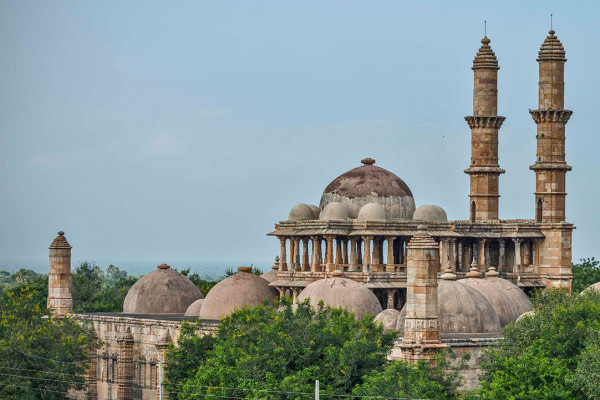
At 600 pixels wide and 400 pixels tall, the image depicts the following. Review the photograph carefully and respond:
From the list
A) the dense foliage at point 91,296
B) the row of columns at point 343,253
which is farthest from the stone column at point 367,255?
the dense foliage at point 91,296

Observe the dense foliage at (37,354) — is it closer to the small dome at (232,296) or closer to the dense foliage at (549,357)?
the small dome at (232,296)

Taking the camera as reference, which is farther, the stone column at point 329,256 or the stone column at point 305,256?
the stone column at point 305,256

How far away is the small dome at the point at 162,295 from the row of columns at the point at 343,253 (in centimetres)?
414

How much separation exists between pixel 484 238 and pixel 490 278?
352 inches

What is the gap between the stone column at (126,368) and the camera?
54.5 meters

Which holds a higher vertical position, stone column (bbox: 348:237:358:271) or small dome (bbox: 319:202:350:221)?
small dome (bbox: 319:202:350:221)

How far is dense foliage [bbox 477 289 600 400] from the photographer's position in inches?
1439

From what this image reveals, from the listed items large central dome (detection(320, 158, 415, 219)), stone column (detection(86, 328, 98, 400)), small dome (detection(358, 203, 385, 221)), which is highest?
large central dome (detection(320, 158, 415, 219))

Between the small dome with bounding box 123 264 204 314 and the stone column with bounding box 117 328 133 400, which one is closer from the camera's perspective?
the stone column with bounding box 117 328 133 400

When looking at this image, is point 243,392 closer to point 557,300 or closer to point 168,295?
point 557,300

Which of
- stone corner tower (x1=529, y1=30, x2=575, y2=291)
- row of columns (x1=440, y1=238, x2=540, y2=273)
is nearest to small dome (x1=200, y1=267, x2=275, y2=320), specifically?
row of columns (x1=440, y1=238, x2=540, y2=273)

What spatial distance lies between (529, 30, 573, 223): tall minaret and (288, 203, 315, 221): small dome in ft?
34.4

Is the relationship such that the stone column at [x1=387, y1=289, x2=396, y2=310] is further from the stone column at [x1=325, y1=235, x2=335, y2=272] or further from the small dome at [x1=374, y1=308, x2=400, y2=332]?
the small dome at [x1=374, y1=308, x2=400, y2=332]

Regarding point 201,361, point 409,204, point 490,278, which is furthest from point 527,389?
point 409,204
